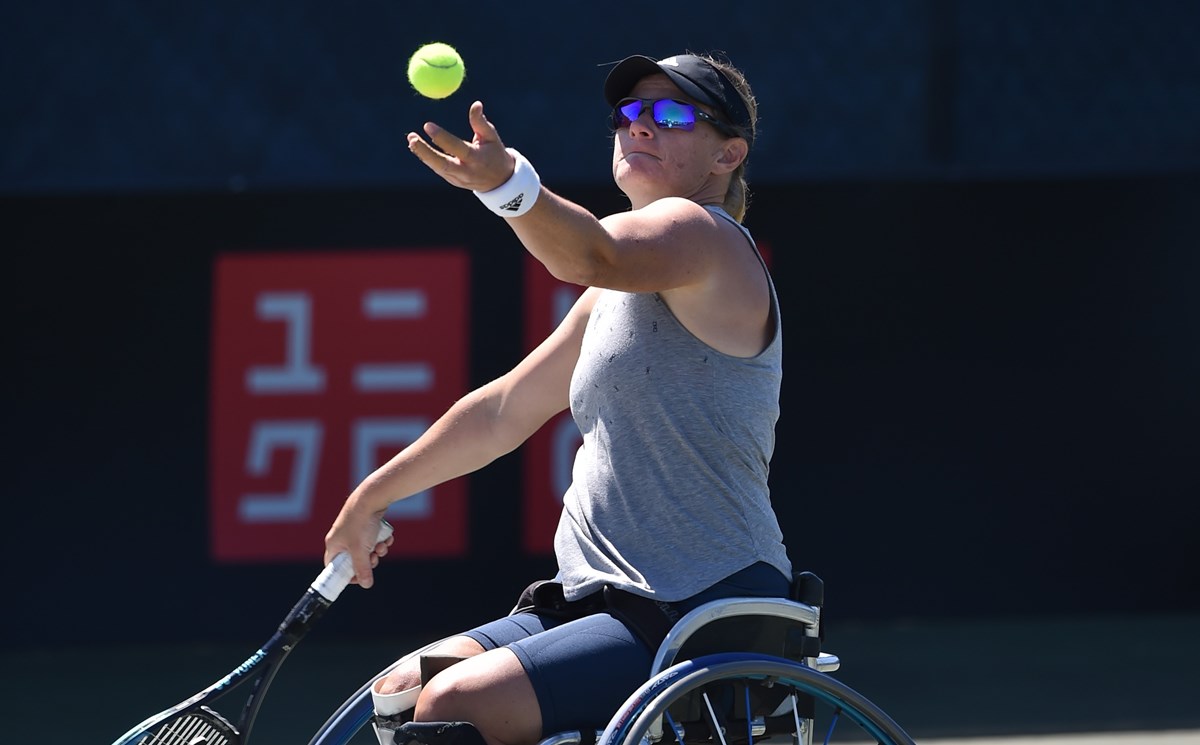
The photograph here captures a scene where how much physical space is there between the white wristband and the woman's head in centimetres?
52

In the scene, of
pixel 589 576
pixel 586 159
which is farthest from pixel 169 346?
pixel 589 576

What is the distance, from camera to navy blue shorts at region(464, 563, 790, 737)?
2799 millimetres

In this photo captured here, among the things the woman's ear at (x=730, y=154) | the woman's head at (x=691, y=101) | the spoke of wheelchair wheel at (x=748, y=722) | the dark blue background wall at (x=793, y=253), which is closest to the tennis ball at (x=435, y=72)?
the woman's head at (x=691, y=101)

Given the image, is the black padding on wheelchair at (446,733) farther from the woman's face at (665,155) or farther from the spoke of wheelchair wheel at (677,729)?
the woman's face at (665,155)

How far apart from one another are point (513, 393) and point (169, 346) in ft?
9.07

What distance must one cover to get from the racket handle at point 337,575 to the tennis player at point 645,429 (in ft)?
0.68

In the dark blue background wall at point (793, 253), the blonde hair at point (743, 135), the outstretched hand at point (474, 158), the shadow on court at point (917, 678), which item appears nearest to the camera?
the outstretched hand at point (474, 158)

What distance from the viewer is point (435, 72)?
2.65m

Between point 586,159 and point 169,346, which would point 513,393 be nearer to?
point 169,346

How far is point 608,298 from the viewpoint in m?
3.07

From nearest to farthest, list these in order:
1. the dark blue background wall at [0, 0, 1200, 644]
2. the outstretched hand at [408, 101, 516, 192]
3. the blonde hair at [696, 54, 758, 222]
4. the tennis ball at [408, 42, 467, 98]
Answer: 1. the outstretched hand at [408, 101, 516, 192]
2. the tennis ball at [408, 42, 467, 98]
3. the blonde hair at [696, 54, 758, 222]
4. the dark blue background wall at [0, 0, 1200, 644]

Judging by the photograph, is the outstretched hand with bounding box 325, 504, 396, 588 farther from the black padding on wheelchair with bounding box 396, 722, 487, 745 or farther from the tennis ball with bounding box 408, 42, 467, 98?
the tennis ball with bounding box 408, 42, 467, 98

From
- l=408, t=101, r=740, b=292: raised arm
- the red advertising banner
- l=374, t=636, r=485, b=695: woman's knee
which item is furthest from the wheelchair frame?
the red advertising banner

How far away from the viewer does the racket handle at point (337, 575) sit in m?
3.18
